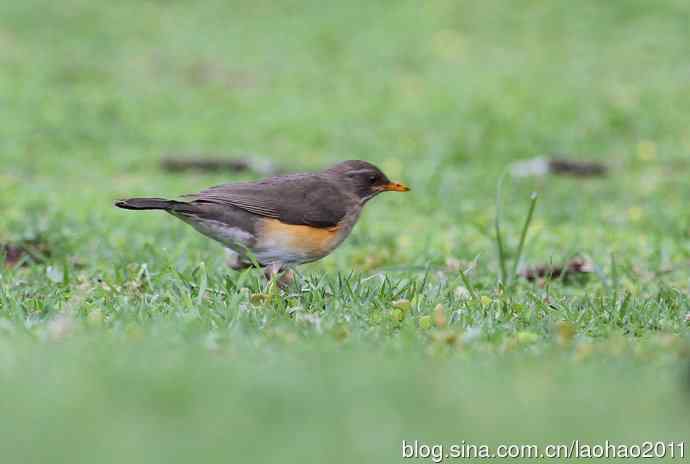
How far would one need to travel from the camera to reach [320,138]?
1548cm

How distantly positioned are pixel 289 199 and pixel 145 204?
3.01 ft

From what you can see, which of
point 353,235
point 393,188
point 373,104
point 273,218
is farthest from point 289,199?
point 373,104

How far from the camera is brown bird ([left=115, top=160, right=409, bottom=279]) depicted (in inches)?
266

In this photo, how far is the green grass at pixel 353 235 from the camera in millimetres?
3746

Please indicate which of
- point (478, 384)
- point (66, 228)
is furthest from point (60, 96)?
point (478, 384)

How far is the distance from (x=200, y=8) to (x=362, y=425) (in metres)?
20.0

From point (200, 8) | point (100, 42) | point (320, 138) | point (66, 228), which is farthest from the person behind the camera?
point (200, 8)

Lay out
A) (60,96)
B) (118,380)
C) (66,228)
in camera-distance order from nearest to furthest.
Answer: (118,380), (66,228), (60,96)

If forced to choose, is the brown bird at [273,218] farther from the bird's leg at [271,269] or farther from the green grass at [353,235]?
the green grass at [353,235]

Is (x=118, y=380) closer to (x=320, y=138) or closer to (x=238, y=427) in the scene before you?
(x=238, y=427)

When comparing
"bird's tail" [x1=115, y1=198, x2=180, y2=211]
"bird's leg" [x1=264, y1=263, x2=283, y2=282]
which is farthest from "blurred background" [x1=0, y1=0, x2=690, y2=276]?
"bird's tail" [x1=115, y1=198, x2=180, y2=211]

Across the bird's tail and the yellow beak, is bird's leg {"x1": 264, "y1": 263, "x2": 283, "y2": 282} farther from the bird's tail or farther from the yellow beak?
the yellow beak

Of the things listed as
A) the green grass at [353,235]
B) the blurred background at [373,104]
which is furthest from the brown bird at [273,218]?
the blurred background at [373,104]

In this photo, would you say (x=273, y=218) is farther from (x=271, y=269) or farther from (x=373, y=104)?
(x=373, y=104)
